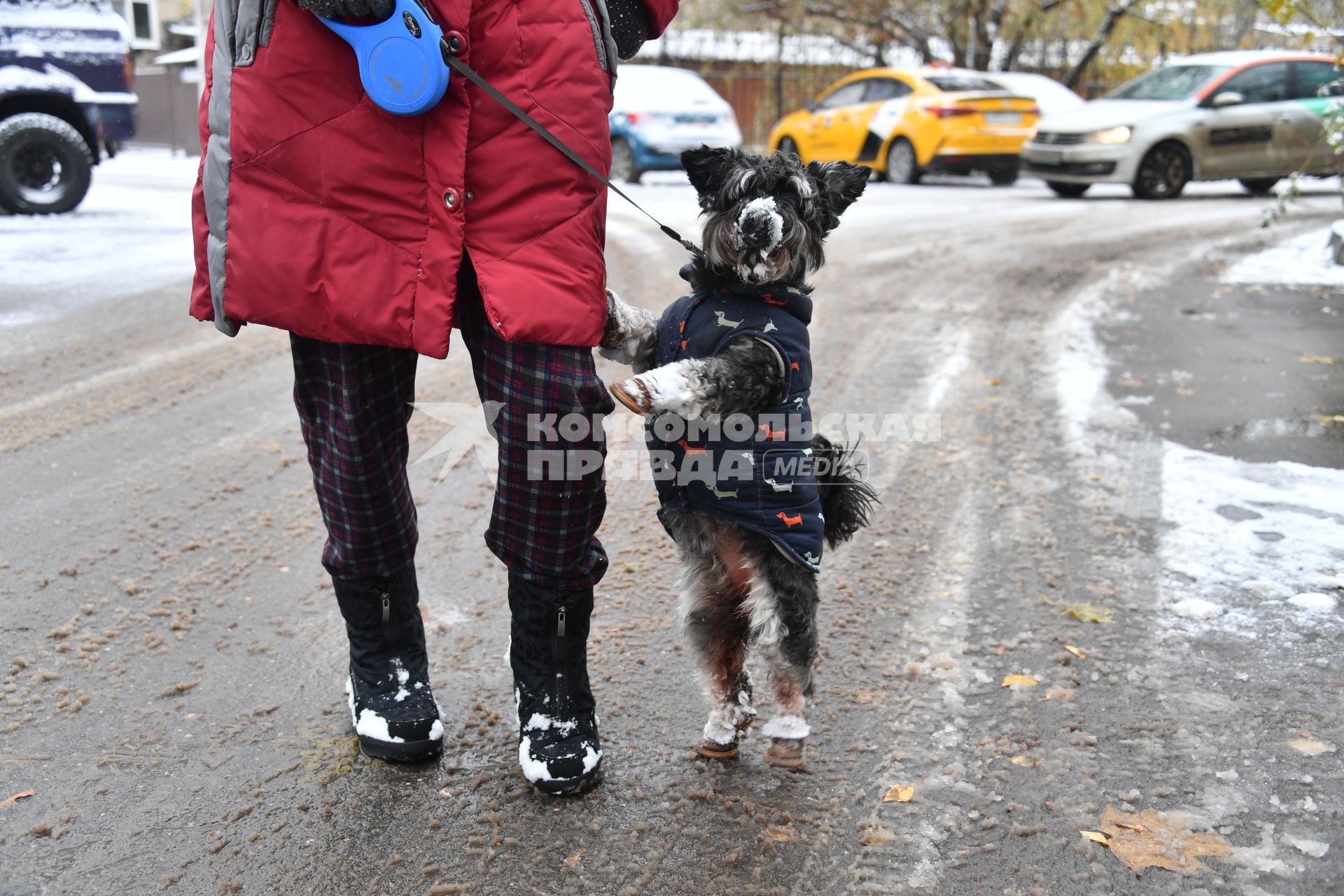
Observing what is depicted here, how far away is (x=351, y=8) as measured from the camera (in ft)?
6.31

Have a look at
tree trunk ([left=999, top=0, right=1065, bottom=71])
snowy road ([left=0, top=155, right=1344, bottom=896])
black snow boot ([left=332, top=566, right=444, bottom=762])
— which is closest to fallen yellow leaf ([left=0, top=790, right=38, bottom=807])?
snowy road ([left=0, top=155, right=1344, bottom=896])

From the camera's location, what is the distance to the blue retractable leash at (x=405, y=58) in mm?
1952

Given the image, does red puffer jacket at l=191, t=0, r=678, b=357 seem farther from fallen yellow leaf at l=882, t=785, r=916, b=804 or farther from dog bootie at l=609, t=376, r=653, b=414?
fallen yellow leaf at l=882, t=785, r=916, b=804

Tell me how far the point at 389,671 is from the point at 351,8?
1.48 metres

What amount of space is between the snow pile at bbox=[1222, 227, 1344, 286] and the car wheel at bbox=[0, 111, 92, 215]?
10.2 m

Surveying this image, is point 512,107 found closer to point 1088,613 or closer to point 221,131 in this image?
point 221,131

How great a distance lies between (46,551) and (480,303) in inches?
90.2

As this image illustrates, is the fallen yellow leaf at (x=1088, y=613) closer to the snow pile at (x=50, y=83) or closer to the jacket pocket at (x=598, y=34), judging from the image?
the jacket pocket at (x=598, y=34)

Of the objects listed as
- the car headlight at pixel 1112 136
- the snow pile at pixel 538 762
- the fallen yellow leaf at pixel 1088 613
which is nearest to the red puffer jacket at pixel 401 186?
the snow pile at pixel 538 762

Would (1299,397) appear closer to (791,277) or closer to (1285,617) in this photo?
(1285,617)

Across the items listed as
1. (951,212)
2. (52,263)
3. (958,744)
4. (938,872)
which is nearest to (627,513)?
(958,744)

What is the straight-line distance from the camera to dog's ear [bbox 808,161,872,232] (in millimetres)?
2338

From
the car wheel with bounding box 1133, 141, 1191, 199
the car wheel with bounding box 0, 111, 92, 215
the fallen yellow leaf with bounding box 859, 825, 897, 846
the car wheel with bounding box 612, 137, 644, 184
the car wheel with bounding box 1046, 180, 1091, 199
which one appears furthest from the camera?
the car wheel with bounding box 612, 137, 644, 184

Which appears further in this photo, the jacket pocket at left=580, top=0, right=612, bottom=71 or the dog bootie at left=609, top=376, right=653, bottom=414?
the jacket pocket at left=580, top=0, right=612, bottom=71
